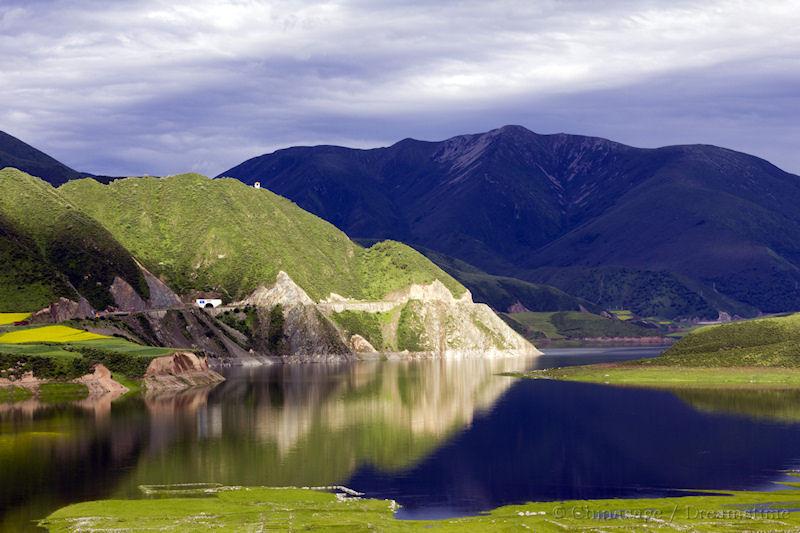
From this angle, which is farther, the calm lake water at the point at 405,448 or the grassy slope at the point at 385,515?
the calm lake water at the point at 405,448

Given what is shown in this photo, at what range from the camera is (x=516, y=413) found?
181375mm

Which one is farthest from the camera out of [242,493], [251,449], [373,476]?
[251,449]

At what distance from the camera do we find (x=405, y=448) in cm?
13975

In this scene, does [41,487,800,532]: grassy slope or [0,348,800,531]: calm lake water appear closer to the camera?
[41,487,800,532]: grassy slope

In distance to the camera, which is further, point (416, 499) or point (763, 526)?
point (416, 499)

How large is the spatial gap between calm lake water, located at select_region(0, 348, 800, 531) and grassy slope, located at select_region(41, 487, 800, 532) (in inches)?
180

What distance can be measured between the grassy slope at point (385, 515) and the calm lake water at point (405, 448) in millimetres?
4561

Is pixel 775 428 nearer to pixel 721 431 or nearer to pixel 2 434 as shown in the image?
pixel 721 431

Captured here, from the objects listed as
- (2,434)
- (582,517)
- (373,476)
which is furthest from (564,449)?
(2,434)

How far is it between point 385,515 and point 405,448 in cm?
4224

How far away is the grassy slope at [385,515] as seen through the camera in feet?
300

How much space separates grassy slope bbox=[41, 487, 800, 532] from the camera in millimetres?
91562

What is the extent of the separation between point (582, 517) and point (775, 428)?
7182cm

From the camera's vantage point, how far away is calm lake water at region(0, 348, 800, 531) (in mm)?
112562
